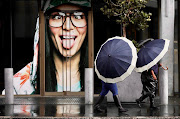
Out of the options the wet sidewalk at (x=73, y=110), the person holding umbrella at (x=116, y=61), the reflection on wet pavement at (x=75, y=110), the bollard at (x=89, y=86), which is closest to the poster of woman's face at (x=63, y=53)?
the wet sidewalk at (x=73, y=110)

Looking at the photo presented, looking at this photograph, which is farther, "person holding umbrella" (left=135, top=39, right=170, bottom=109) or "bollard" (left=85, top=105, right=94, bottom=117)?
"person holding umbrella" (left=135, top=39, right=170, bottom=109)

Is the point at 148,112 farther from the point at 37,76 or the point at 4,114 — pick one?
the point at 37,76

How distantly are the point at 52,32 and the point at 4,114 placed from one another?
5.68 m

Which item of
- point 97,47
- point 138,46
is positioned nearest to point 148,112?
point 138,46

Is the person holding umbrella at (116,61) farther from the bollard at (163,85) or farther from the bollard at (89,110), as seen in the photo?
the bollard at (163,85)

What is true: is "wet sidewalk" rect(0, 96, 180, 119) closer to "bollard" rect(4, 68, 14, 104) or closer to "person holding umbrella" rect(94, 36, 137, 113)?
"bollard" rect(4, 68, 14, 104)

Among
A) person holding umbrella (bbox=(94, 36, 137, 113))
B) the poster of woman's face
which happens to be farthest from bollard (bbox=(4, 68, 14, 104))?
person holding umbrella (bbox=(94, 36, 137, 113))

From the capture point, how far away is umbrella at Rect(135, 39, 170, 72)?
10.1 meters

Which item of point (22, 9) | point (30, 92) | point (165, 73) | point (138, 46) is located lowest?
point (30, 92)

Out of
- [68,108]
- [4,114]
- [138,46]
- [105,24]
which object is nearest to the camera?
[4,114]

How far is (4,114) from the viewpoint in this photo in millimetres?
9555

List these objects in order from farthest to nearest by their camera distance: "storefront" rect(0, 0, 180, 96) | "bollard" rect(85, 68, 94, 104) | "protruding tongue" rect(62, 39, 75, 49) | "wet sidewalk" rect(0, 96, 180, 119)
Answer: "protruding tongue" rect(62, 39, 75, 49) → "storefront" rect(0, 0, 180, 96) → "bollard" rect(85, 68, 94, 104) → "wet sidewalk" rect(0, 96, 180, 119)

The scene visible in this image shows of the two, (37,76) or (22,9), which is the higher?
(22,9)

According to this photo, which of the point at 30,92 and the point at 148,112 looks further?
the point at 30,92
